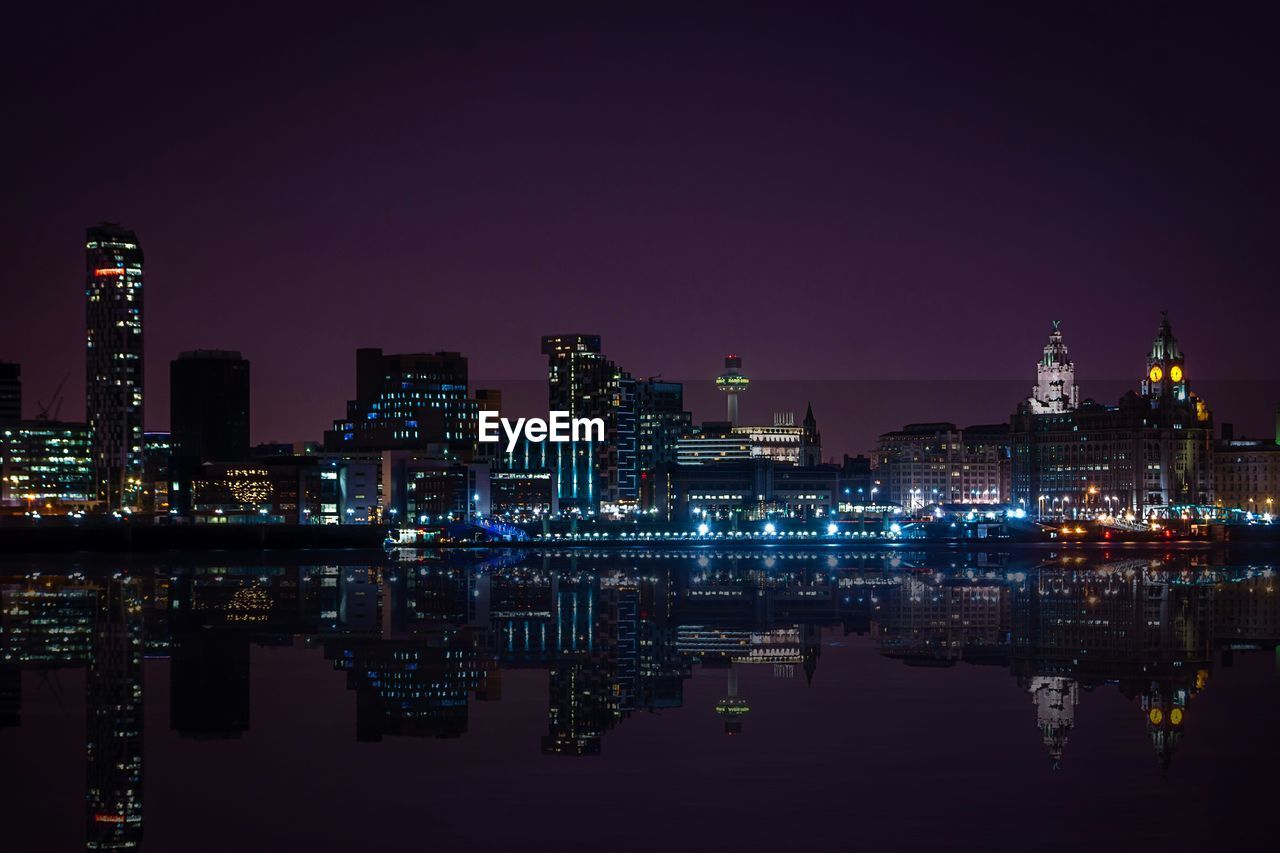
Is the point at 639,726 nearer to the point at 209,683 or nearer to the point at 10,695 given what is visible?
the point at 209,683

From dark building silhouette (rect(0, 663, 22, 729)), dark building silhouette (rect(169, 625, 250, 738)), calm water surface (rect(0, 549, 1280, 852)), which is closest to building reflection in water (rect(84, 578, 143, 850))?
calm water surface (rect(0, 549, 1280, 852))

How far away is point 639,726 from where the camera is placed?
32.3m

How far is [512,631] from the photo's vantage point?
177 ft

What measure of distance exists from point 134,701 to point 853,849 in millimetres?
19436

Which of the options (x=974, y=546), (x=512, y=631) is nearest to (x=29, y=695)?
(x=512, y=631)

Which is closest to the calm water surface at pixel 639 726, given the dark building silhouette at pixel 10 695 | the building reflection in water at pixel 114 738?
the building reflection in water at pixel 114 738

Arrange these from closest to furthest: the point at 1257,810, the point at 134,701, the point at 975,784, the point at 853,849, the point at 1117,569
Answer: the point at 853,849 → the point at 1257,810 → the point at 975,784 → the point at 134,701 → the point at 1117,569

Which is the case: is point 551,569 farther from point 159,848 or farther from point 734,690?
point 159,848

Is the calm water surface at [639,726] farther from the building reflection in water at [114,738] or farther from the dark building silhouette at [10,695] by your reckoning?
the dark building silhouette at [10,695]

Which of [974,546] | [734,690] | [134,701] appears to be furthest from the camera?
[974,546]

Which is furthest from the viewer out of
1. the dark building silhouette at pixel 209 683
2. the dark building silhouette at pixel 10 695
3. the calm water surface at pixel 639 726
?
the dark building silhouette at pixel 10 695

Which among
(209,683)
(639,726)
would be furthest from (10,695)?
(639,726)

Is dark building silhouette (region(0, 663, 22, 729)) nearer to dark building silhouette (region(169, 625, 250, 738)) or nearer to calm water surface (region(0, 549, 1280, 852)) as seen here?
calm water surface (region(0, 549, 1280, 852))

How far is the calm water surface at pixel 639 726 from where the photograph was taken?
76.8 feet
